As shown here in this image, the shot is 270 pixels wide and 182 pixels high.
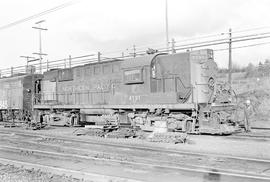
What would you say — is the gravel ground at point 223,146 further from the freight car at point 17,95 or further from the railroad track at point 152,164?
the freight car at point 17,95

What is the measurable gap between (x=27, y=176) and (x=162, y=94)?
8244 millimetres

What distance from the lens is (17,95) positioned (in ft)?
77.4

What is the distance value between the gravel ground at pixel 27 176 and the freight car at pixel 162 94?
753 cm

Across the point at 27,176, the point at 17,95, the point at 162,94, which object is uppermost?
the point at 17,95

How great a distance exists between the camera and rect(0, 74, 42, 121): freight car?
74.8ft

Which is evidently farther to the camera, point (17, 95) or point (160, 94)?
point (17, 95)

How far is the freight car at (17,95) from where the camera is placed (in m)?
22.8

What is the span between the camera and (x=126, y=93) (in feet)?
51.2

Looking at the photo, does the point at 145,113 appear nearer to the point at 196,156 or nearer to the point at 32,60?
the point at 196,156

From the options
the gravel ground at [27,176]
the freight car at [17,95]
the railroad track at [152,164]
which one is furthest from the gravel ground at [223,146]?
the freight car at [17,95]

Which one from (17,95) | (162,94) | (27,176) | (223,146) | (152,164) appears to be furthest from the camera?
(17,95)

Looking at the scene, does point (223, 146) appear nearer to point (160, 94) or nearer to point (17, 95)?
point (160, 94)

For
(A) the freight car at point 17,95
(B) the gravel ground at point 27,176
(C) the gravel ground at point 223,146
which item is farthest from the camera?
(A) the freight car at point 17,95

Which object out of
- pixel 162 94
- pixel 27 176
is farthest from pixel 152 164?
pixel 162 94
